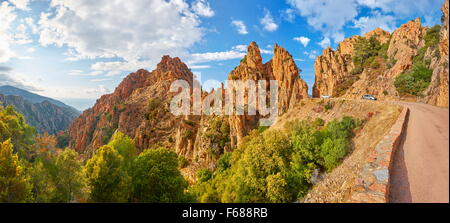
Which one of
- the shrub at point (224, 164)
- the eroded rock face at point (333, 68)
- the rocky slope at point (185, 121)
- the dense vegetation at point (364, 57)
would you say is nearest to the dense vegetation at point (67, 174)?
the shrub at point (224, 164)

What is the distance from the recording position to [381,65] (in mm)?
49906

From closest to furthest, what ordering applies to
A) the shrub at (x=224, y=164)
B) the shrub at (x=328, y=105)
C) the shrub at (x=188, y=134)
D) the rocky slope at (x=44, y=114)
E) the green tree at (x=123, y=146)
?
the green tree at (x=123, y=146) < the shrub at (x=328, y=105) < the shrub at (x=224, y=164) < the shrub at (x=188, y=134) < the rocky slope at (x=44, y=114)

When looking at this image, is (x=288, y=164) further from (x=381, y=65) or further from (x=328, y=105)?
(x=381, y=65)

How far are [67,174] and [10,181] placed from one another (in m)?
3.36

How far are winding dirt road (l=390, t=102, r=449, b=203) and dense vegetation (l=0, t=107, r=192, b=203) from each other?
49.5 ft

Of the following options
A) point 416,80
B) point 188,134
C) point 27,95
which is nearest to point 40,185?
point 188,134

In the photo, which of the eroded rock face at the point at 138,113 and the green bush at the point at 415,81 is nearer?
the green bush at the point at 415,81

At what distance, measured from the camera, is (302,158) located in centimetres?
1631

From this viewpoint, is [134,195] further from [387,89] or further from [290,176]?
[387,89]

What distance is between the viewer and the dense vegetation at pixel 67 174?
9359 millimetres

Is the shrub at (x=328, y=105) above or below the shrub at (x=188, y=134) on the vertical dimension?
above

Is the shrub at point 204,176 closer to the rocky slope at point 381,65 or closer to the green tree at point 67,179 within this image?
the green tree at point 67,179

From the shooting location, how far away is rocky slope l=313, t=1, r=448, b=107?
32381 mm

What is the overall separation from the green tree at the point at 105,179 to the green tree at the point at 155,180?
1.97 metres
